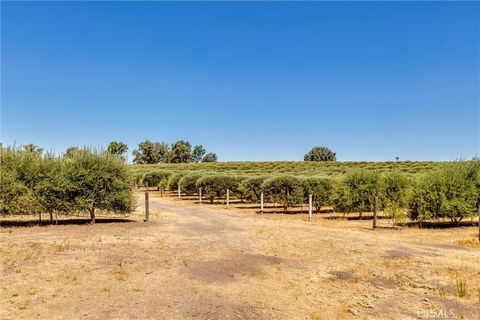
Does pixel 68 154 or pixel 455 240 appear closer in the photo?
pixel 455 240

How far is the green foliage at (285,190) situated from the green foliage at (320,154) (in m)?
108

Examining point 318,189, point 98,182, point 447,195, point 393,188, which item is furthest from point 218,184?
point 447,195

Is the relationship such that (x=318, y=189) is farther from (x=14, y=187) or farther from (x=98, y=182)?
(x=14, y=187)

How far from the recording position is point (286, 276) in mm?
9922

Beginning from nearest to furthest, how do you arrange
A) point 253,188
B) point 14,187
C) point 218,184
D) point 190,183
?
point 14,187 < point 253,188 < point 218,184 < point 190,183

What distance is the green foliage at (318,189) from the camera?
2930cm

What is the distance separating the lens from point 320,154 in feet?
445

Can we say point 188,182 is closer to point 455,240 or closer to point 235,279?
point 455,240

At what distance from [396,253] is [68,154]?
58.1ft

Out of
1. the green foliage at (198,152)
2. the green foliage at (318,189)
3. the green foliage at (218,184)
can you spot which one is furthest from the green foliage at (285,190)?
the green foliage at (198,152)

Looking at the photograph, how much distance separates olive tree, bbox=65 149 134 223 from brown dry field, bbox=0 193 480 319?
2680 millimetres

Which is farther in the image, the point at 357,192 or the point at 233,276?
the point at 357,192

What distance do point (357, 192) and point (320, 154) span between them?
11310 cm

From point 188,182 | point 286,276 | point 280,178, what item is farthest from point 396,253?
point 188,182
